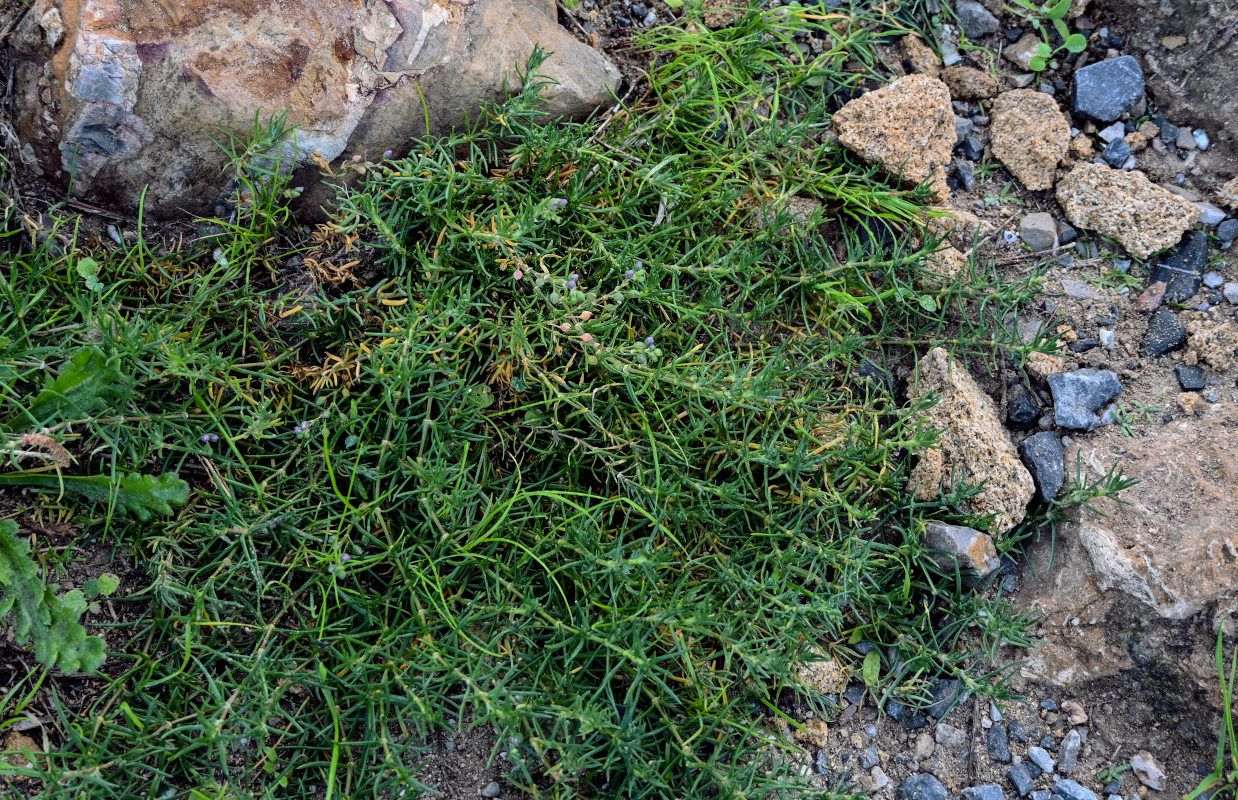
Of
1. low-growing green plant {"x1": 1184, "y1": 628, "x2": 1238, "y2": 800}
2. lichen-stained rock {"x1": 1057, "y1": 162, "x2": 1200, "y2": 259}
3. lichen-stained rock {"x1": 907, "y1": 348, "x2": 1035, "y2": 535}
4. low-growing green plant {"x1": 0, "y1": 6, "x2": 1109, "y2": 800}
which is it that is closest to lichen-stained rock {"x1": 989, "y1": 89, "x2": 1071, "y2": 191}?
lichen-stained rock {"x1": 1057, "y1": 162, "x2": 1200, "y2": 259}

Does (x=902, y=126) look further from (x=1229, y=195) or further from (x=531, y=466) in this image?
(x=531, y=466)

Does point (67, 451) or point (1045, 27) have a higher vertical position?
point (1045, 27)

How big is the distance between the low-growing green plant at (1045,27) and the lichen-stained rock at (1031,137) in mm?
202

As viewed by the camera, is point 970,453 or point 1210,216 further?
point 1210,216

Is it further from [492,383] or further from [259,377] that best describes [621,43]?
[259,377]

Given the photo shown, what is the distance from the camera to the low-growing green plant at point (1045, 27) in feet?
11.0

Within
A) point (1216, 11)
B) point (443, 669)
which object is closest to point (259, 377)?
point (443, 669)

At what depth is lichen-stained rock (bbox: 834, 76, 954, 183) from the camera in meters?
3.16

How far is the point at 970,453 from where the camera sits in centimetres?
282

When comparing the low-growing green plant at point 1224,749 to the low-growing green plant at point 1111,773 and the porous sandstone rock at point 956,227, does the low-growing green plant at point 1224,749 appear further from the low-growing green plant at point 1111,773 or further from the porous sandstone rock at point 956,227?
the porous sandstone rock at point 956,227

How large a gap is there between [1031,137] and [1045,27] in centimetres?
55

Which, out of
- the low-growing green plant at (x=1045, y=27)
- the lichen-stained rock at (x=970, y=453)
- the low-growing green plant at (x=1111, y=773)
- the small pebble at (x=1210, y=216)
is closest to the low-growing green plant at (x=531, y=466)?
the lichen-stained rock at (x=970, y=453)

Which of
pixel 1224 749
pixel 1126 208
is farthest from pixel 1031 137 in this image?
pixel 1224 749

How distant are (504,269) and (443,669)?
4.20 feet
